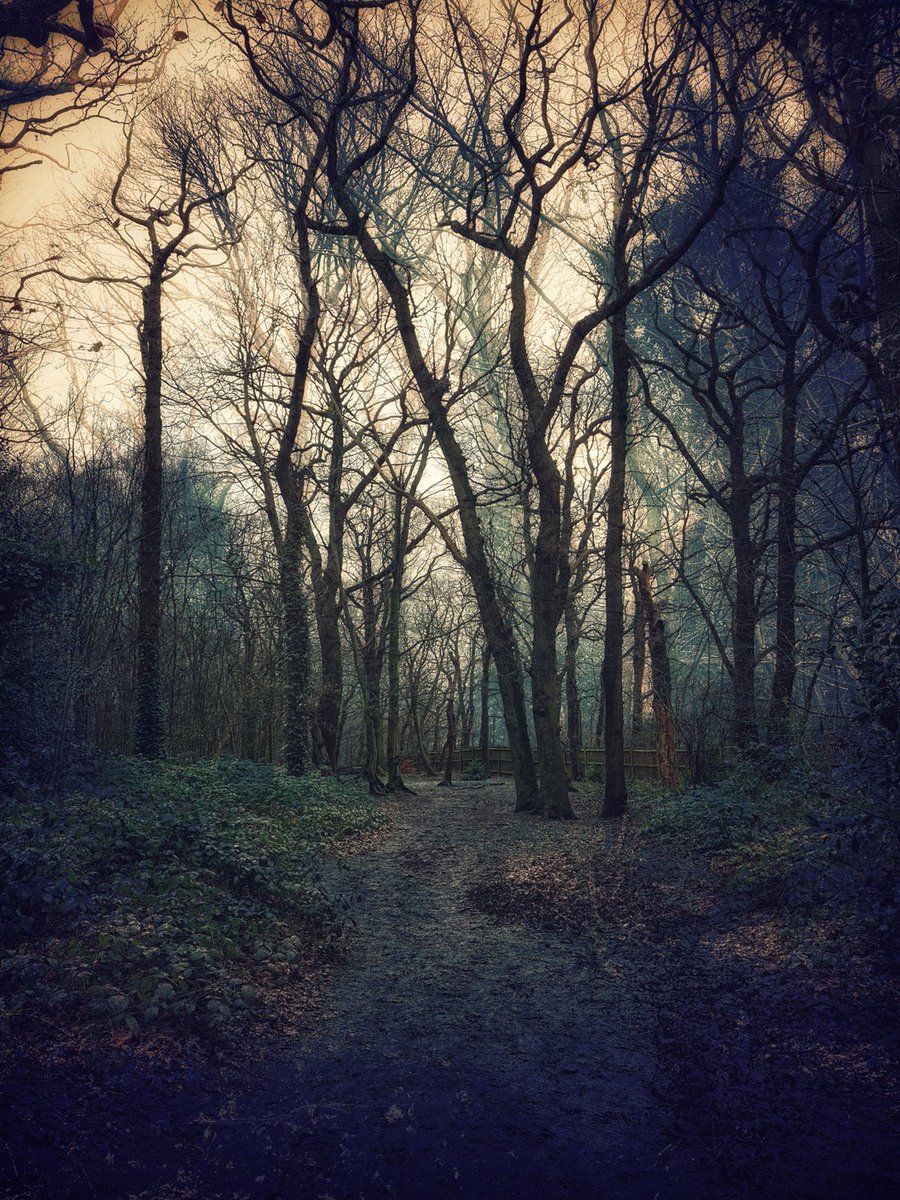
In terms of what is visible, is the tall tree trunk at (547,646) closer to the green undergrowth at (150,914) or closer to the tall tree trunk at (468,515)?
the tall tree trunk at (468,515)

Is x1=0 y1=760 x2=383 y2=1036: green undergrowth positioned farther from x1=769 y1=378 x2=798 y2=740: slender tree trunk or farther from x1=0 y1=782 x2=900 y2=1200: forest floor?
x1=769 y1=378 x2=798 y2=740: slender tree trunk

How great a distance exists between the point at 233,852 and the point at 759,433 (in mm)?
18550

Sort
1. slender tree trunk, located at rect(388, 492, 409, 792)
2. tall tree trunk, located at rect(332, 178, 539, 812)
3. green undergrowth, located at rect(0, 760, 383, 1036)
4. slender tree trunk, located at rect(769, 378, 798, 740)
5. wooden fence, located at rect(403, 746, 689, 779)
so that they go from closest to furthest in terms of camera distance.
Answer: green undergrowth, located at rect(0, 760, 383, 1036) < slender tree trunk, located at rect(769, 378, 798, 740) < tall tree trunk, located at rect(332, 178, 539, 812) < slender tree trunk, located at rect(388, 492, 409, 792) < wooden fence, located at rect(403, 746, 689, 779)

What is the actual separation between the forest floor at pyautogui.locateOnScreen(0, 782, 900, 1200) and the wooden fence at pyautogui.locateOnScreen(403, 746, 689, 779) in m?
11.1

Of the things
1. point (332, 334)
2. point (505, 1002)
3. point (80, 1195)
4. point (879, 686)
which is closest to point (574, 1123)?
point (505, 1002)

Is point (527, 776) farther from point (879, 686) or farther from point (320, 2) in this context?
point (320, 2)

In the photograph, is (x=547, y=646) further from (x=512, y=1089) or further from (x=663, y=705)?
(x=512, y=1089)

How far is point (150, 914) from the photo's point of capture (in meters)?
5.41

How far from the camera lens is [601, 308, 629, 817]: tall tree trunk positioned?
1380 centimetres

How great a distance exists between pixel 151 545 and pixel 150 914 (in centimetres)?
1364

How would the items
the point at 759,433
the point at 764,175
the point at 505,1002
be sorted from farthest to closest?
the point at 759,433
the point at 764,175
the point at 505,1002

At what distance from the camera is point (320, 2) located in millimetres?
7551

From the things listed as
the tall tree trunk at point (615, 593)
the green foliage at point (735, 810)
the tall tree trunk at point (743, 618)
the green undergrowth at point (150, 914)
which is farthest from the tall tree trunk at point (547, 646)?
the green undergrowth at point (150, 914)

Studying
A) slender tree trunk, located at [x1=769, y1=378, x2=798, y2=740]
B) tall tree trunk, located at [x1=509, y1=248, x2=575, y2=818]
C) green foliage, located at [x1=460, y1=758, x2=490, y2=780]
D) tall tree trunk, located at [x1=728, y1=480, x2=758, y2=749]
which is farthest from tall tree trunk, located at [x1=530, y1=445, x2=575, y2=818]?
green foliage, located at [x1=460, y1=758, x2=490, y2=780]
